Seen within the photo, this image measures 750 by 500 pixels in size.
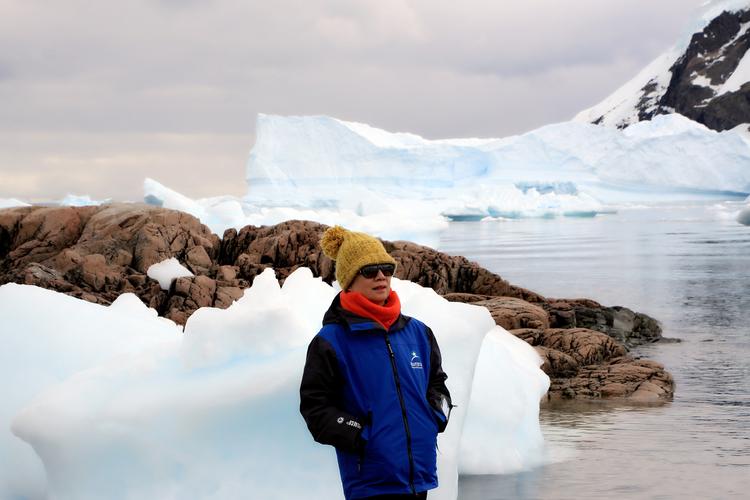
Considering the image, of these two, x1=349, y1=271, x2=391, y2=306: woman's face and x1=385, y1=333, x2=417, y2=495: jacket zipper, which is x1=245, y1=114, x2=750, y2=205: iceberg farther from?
x1=385, y1=333, x2=417, y2=495: jacket zipper

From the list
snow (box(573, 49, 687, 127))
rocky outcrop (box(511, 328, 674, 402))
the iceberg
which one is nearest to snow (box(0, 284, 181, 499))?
rocky outcrop (box(511, 328, 674, 402))

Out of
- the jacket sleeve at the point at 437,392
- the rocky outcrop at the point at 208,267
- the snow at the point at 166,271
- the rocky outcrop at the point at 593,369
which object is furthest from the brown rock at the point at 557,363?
the jacket sleeve at the point at 437,392

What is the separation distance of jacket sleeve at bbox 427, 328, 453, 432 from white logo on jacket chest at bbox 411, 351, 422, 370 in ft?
0.35

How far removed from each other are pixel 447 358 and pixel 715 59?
90553 mm

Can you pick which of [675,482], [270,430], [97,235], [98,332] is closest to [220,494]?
[270,430]

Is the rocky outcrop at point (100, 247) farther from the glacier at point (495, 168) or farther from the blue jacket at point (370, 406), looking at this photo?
the glacier at point (495, 168)

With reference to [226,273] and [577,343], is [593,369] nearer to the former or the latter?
[577,343]

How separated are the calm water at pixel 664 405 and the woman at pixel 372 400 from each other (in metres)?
3.12

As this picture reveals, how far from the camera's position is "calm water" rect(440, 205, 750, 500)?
588 centimetres

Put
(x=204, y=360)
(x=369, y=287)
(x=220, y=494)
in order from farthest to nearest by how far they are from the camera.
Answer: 1. (x=204, y=360)
2. (x=220, y=494)
3. (x=369, y=287)

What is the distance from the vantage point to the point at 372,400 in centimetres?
260

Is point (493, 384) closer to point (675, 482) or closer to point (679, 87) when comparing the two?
point (675, 482)

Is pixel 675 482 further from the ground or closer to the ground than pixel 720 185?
closer to the ground

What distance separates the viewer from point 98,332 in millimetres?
5703
